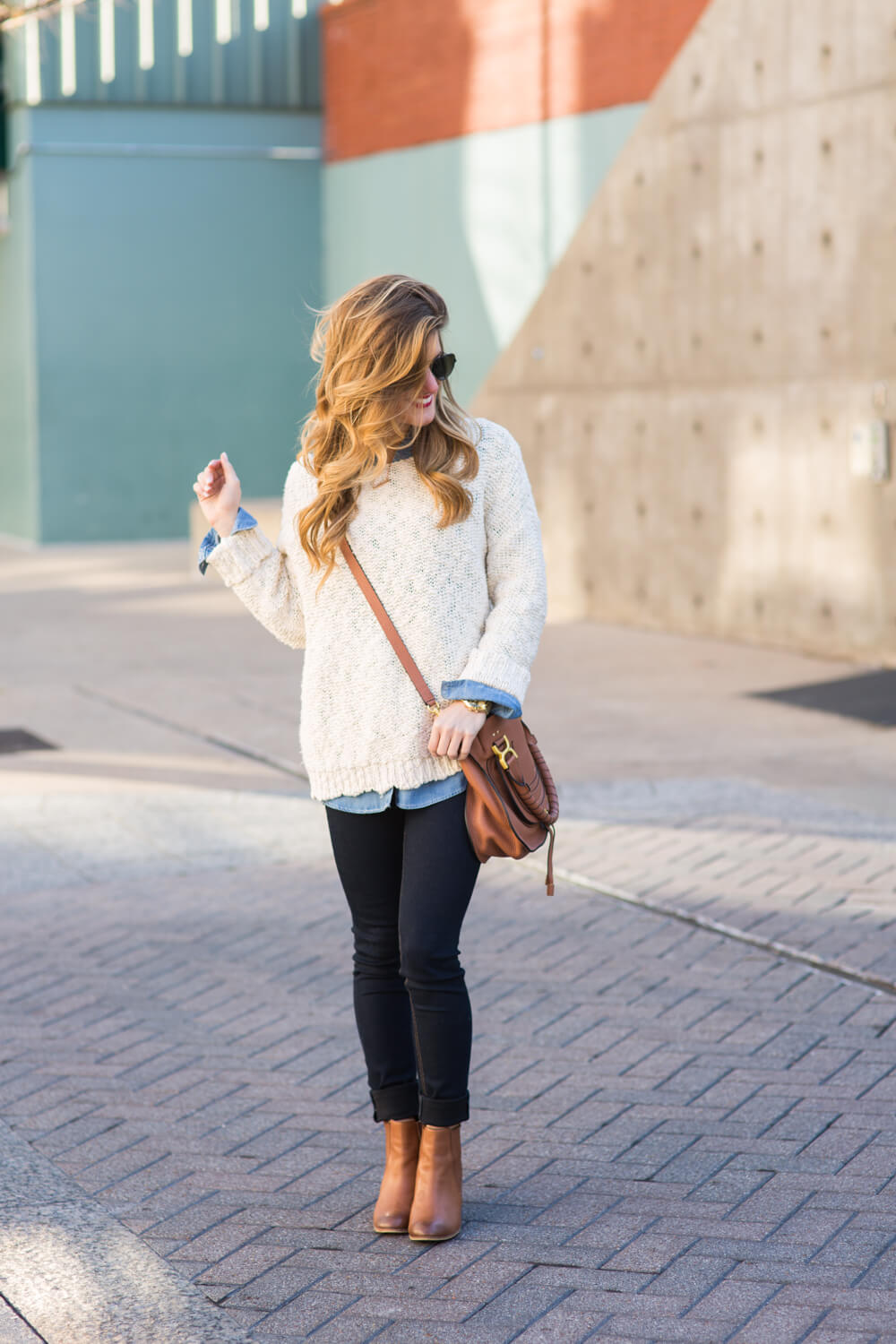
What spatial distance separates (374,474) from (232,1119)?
171 cm

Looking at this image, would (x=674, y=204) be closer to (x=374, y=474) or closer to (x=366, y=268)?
(x=366, y=268)

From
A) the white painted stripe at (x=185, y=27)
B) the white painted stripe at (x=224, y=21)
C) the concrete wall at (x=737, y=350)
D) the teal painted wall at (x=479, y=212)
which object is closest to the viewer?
the concrete wall at (x=737, y=350)

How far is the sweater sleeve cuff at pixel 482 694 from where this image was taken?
317 centimetres

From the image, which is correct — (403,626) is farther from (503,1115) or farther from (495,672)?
(503,1115)

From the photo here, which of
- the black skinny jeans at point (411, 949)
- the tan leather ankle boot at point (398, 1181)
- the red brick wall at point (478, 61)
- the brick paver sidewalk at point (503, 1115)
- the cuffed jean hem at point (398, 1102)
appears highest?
the red brick wall at point (478, 61)

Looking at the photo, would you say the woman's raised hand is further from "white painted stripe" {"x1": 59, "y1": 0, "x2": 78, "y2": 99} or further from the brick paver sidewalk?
"white painted stripe" {"x1": 59, "y1": 0, "x2": 78, "y2": 99}

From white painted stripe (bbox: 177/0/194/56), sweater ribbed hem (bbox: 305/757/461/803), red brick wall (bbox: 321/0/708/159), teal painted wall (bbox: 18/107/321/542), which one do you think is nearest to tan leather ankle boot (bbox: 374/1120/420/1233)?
sweater ribbed hem (bbox: 305/757/461/803)

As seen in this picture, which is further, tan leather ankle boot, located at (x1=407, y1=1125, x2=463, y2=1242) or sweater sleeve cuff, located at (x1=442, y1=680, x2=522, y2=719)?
tan leather ankle boot, located at (x1=407, y1=1125, x2=463, y2=1242)

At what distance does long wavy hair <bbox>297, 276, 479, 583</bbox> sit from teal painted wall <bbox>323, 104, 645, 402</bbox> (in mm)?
12350

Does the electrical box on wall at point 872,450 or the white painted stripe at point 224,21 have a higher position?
the white painted stripe at point 224,21

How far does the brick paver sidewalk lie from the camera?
10.4 feet

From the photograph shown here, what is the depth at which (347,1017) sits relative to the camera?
477 cm

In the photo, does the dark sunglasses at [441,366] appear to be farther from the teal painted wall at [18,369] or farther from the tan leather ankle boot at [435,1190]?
the teal painted wall at [18,369]

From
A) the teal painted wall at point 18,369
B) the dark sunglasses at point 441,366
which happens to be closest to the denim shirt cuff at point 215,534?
the dark sunglasses at point 441,366
